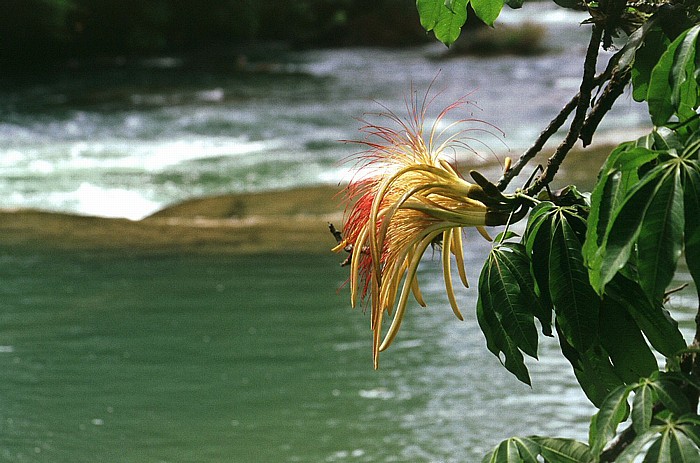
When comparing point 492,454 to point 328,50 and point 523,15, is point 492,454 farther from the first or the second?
point 523,15

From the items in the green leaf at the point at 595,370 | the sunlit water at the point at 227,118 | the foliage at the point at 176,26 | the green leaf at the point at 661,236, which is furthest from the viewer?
the foliage at the point at 176,26

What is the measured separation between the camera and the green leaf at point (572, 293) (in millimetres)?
1442

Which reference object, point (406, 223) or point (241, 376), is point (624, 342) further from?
point (241, 376)

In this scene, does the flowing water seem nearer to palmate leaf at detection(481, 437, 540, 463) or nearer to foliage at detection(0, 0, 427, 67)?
palmate leaf at detection(481, 437, 540, 463)

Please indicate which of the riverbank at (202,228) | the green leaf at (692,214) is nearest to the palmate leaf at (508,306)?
the green leaf at (692,214)

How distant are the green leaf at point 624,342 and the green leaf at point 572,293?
0.11ft

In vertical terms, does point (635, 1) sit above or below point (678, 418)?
above

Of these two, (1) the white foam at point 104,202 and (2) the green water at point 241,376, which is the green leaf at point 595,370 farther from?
(1) the white foam at point 104,202

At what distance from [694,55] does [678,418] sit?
41 centimetres

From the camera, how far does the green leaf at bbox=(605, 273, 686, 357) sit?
1.44 meters

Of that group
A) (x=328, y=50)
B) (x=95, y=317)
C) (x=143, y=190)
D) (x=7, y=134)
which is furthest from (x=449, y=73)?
(x=95, y=317)

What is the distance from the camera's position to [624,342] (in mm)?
1483

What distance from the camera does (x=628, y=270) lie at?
1.36m

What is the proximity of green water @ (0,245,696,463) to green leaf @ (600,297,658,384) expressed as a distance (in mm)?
2468
